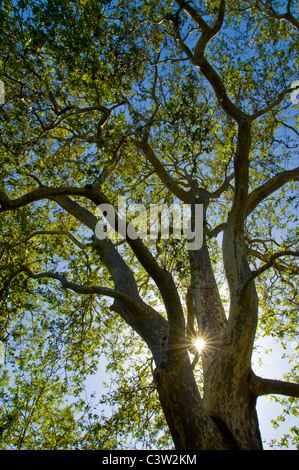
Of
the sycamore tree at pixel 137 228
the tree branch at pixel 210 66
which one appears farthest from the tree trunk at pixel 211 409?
the tree branch at pixel 210 66

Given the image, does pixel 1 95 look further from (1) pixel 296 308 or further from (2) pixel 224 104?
(1) pixel 296 308

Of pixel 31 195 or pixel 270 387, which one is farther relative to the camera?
pixel 31 195

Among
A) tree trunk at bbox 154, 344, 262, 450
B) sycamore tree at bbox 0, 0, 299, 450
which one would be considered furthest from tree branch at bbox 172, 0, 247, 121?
tree trunk at bbox 154, 344, 262, 450

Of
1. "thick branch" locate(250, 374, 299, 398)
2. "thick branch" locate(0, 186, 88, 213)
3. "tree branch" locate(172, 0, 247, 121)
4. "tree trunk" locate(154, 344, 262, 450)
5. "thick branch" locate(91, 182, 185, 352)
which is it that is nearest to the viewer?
"tree trunk" locate(154, 344, 262, 450)

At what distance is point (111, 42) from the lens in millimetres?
6613

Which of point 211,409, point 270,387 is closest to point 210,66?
point 270,387

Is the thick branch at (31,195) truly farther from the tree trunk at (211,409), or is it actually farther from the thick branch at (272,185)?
the thick branch at (272,185)

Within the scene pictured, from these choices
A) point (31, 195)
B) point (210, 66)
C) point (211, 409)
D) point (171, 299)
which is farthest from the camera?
point (210, 66)

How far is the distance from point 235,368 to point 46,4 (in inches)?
306

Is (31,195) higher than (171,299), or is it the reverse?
(31,195)

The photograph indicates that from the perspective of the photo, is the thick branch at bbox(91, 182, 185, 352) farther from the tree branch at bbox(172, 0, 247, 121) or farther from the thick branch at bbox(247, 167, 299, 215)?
the tree branch at bbox(172, 0, 247, 121)

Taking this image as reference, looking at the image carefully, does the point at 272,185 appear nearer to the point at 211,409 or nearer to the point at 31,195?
the point at 211,409

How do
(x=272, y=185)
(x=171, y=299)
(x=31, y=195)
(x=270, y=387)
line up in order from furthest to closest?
(x=272, y=185) < (x=31, y=195) < (x=270, y=387) < (x=171, y=299)
